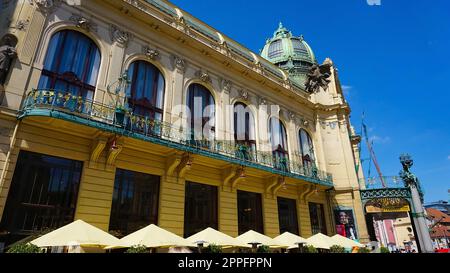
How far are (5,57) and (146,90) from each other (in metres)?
6.31

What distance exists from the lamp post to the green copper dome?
1297cm

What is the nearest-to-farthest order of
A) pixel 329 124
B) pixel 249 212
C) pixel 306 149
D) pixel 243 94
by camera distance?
pixel 249 212 → pixel 243 94 → pixel 306 149 → pixel 329 124

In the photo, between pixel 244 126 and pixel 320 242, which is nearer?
pixel 320 242

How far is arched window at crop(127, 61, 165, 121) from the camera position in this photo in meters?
14.8

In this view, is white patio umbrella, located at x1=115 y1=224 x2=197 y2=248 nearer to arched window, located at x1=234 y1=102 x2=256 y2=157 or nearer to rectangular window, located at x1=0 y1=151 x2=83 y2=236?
rectangular window, located at x1=0 y1=151 x2=83 y2=236

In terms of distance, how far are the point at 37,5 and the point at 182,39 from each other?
7.74 metres

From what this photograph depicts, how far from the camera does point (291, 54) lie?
1326 inches

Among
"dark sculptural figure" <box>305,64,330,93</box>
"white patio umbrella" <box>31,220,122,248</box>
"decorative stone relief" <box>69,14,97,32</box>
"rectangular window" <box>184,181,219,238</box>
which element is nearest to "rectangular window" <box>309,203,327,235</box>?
"rectangular window" <box>184,181,219,238</box>

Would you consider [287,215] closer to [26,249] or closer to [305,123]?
[305,123]

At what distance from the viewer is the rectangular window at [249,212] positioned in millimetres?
17022

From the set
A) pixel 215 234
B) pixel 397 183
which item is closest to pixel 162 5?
pixel 215 234

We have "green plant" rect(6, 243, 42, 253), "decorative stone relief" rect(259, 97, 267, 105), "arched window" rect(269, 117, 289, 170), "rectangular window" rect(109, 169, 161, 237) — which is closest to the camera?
"green plant" rect(6, 243, 42, 253)

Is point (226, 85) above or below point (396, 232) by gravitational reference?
above

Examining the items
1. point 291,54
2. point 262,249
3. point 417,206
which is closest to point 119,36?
point 262,249
